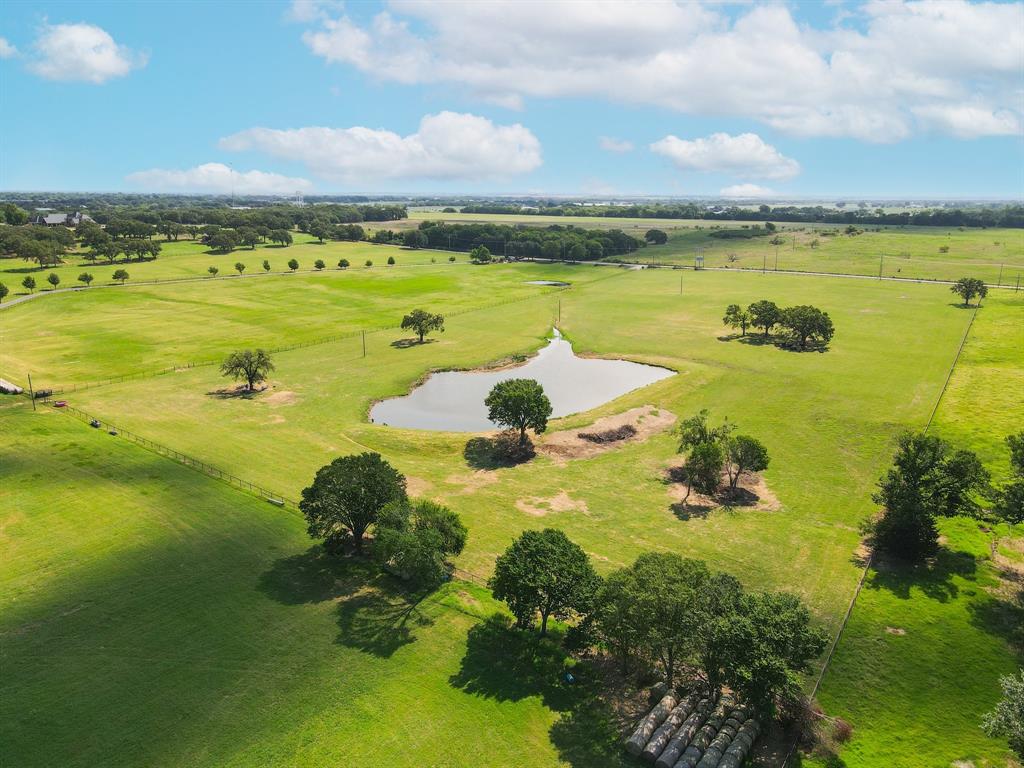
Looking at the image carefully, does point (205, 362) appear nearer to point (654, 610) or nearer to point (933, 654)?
point (654, 610)

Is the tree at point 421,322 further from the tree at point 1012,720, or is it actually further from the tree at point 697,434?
the tree at point 1012,720

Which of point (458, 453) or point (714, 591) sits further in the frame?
point (458, 453)

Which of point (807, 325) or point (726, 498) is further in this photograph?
point (807, 325)

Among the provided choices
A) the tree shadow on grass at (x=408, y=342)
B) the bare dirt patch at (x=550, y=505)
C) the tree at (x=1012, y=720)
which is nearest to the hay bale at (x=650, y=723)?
the tree at (x=1012, y=720)

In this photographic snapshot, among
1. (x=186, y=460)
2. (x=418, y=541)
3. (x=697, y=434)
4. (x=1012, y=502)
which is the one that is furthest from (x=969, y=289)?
(x=186, y=460)

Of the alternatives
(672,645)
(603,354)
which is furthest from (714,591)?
(603,354)

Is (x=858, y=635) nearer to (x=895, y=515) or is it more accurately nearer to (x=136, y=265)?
(x=895, y=515)

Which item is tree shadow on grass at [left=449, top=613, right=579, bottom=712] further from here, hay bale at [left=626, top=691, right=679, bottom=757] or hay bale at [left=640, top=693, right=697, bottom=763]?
hay bale at [left=640, top=693, right=697, bottom=763]
